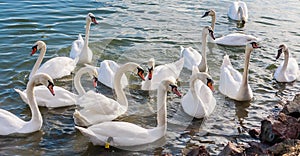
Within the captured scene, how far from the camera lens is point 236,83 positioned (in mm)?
11281

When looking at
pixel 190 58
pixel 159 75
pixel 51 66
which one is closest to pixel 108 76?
pixel 159 75

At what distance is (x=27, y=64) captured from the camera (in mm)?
12250

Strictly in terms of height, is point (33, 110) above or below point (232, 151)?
above

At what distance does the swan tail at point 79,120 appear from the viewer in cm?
882

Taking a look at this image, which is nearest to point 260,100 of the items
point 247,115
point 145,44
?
point 247,115

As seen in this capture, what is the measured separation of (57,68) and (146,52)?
10.7ft

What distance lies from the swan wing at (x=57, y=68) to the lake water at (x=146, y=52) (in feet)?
0.68

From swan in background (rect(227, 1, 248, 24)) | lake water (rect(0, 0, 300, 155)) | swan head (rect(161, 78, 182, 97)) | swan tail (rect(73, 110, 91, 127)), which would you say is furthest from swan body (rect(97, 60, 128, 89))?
swan in background (rect(227, 1, 248, 24))

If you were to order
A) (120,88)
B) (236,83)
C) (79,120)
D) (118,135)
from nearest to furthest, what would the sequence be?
(118,135) < (79,120) < (120,88) < (236,83)

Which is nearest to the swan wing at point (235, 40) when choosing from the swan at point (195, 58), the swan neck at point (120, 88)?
the swan at point (195, 58)

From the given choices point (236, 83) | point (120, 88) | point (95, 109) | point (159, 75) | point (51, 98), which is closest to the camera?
point (95, 109)

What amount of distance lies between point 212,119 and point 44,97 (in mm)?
3614

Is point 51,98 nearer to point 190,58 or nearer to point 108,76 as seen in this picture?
point 108,76

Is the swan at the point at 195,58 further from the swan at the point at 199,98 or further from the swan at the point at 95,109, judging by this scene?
the swan at the point at 95,109
